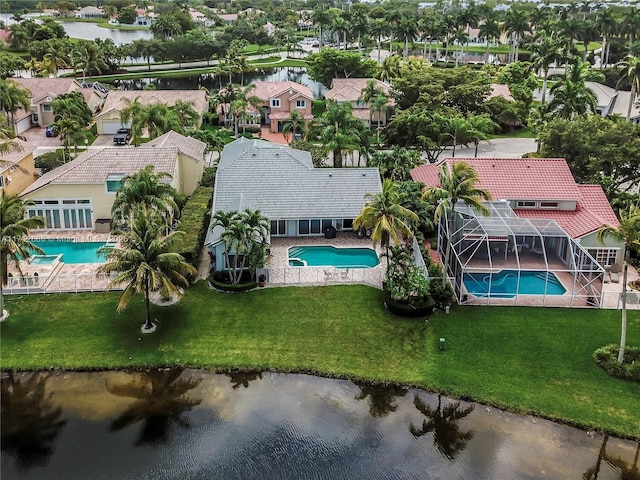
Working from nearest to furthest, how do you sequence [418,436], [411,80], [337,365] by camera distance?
[418,436] < [337,365] < [411,80]

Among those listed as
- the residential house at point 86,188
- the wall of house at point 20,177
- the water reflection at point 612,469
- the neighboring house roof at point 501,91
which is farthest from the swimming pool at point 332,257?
the neighboring house roof at point 501,91

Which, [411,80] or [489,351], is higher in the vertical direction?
[411,80]

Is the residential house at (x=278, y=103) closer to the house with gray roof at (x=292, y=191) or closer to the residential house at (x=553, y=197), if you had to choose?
the house with gray roof at (x=292, y=191)

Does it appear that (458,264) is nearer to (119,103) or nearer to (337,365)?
(337,365)

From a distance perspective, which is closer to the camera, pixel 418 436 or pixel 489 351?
pixel 418 436

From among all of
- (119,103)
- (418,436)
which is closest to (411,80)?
(119,103)

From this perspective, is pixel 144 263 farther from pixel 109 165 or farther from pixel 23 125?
pixel 23 125
